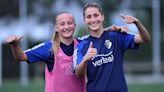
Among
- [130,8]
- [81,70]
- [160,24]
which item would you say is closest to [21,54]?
[81,70]

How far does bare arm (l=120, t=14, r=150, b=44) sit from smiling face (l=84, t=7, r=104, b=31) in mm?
248

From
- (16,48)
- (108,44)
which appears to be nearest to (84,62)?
(108,44)

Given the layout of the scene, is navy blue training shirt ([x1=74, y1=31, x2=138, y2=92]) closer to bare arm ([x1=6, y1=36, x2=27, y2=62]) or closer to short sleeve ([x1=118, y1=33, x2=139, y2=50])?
short sleeve ([x1=118, y1=33, x2=139, y2=50])

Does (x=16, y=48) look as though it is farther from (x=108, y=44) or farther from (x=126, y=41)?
(x=126, y=41)

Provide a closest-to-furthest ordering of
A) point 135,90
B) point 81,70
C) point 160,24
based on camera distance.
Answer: point 81,70, point 135,90, point 160,24

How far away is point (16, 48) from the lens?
680 centimetres

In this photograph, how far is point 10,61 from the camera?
25.1 m

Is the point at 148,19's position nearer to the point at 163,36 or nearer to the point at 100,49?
the point at 163,36

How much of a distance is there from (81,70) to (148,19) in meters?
18.0

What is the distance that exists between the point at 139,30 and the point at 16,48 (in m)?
1.27

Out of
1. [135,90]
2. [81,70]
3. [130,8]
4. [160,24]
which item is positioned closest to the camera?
[81,70]

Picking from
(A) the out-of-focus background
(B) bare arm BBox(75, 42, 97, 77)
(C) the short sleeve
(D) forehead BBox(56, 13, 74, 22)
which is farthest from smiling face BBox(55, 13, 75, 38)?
(A) the out-of-focus background

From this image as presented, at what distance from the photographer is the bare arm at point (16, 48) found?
21.8 feet

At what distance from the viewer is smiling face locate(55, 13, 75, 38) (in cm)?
684
